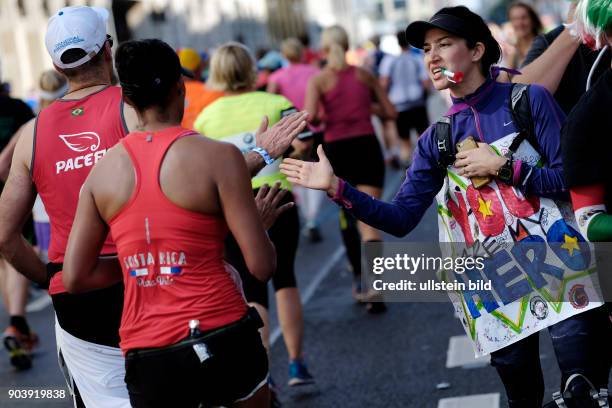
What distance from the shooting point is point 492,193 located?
4469 mm

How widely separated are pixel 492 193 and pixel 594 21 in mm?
960

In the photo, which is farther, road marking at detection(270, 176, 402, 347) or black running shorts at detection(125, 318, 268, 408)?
road marking at detection(270, 176, 402, 347)

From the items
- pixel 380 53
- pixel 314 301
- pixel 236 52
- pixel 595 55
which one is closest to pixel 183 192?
pixel 595 55

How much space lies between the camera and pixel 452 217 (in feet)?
15.1

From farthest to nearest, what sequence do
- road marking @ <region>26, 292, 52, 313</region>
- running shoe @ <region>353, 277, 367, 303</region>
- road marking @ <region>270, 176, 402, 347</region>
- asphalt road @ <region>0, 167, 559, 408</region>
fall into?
1. road marking @ <region>26, 292, 52, 313</region>
2. running shoe @ <region>353, 277, 367, 303</region>
3. road marking @ <region>270, 176, 402, 347</region>
4. asphalt road @ <region>0, 167, 559, 408</region>

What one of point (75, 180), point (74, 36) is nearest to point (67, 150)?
point (75, 180)

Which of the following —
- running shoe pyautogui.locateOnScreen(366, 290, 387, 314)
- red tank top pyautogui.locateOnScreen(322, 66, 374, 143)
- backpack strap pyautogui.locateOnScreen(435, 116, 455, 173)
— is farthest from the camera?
red tank top pyautogui.locateOnScreen(322, 66, 374, 143)

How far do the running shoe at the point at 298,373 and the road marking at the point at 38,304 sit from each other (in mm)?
4453

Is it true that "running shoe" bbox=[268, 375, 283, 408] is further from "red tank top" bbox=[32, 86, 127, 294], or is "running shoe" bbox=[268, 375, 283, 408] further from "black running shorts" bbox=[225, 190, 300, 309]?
"red tank top" bbox=[32, 86, 127, 294]

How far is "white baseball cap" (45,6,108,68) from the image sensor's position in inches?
177

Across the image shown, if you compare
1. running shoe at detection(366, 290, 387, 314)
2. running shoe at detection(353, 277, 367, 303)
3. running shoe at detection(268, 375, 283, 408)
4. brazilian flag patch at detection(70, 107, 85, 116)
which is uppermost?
brazilian flag patch at detection(70, 107, 85, 116)

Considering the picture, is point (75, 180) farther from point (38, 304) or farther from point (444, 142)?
point (38, 304)

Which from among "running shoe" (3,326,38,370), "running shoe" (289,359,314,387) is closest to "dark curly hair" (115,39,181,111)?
"running shoe" (289,359,314,387)

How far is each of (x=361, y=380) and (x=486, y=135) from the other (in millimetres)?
3020
